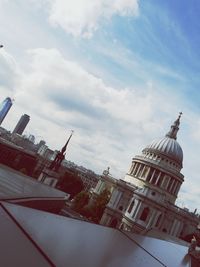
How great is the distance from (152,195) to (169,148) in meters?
22.7

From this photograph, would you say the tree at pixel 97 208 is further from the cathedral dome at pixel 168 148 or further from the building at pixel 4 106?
the building at pixel 4 106

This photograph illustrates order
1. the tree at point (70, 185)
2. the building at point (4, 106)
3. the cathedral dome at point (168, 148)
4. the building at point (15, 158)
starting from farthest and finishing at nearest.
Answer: the building at point (4, 106) → the tree at point (70, 185) → the cathedral dome at point (168, 148) → the building at point (15, 158)

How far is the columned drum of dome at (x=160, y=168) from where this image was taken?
72125 mm

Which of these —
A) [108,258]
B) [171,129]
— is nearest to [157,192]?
[171,129]

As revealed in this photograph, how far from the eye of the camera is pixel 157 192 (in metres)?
61.3

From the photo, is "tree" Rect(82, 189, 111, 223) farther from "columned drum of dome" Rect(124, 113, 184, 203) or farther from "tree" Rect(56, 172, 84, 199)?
"tree" Rect(56, 172, 84, 199)

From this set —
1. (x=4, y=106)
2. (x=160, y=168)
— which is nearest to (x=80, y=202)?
(x=160, y=168)

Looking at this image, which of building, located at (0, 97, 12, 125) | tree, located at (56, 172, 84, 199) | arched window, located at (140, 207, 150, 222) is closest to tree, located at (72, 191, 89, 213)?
arched window, located at (140, 207, 150, 222)

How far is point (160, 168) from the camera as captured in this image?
72.8 m

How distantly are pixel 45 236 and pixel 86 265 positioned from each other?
2.10ft

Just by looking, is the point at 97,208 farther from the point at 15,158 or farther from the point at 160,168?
the point at 15,158

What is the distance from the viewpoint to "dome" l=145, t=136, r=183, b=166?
78.9 meters

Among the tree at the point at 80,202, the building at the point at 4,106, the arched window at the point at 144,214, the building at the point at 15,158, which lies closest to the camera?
the arched window at the point at 144,214

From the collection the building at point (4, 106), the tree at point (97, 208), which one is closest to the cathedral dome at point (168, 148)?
the tree at point (97, 208)
